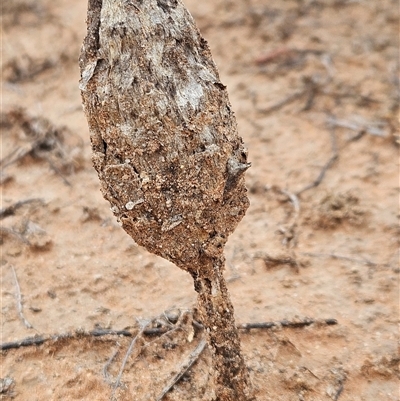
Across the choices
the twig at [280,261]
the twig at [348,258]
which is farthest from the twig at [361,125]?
the twig at [280,261]

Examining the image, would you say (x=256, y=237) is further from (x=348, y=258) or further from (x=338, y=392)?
(x=338, y=392)

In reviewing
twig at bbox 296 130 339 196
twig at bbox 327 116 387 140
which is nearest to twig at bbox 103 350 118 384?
twig at bbox 296 130 339 196

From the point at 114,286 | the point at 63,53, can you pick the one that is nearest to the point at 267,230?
the point at 114,286

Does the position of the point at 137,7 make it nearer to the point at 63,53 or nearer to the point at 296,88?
the point at 296,88

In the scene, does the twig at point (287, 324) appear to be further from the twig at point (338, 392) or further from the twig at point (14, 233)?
the twig at point (14, 233)

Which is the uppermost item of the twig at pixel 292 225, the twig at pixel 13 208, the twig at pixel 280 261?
the twig at pixel 13 208
